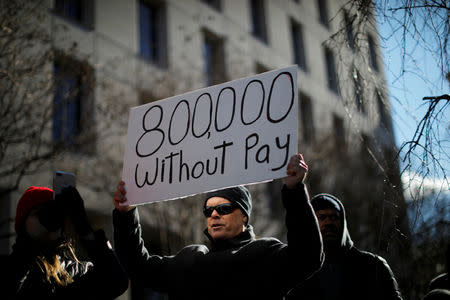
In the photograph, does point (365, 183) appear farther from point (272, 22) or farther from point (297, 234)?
point (297, 234)

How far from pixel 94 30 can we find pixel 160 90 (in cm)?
216

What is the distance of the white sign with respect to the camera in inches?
106

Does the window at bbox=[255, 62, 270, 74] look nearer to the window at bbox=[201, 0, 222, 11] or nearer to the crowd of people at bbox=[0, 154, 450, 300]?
the window at bbox=[201, 0, 222, 11]

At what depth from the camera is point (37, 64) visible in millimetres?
6789

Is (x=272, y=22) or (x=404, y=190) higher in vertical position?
(x=272, y=22)

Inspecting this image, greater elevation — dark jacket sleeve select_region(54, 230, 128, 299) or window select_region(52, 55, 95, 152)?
window select_region(52, 55, 95, 152)

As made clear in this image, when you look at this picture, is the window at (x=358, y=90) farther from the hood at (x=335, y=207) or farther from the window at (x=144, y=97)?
the window at (x=144, y=97)

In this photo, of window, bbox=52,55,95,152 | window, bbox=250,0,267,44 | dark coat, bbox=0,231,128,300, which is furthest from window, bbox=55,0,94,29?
dark coat, bbox=0,231,128,300

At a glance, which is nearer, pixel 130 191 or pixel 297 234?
pixel 297 234

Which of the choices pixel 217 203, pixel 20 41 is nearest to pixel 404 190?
pixel 217 203

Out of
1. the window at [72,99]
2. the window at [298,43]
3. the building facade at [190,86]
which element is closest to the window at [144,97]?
the building facade at [190,86]

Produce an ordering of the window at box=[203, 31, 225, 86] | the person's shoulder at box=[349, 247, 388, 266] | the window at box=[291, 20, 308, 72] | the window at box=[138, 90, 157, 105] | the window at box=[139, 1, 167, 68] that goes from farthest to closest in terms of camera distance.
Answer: the window at box=[291, 20, 308, 72], the window at box=[203, 31, 225, 86], the window at box=[139, 1, 167, 68], the window at box=[138, 90, 157, 105], the person's shoulder at box=[349, 247, 388, 266]

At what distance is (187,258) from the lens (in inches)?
114

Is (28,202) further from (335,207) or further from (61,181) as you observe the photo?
(335,207)
